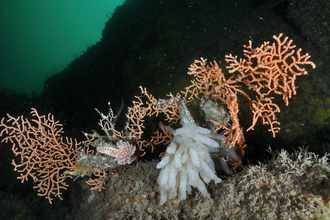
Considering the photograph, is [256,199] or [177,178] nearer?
[256,199]

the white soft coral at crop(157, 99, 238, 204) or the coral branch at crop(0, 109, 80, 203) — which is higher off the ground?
the coral branch at crop(0, 109, 80, 203)

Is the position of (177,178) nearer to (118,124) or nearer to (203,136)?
(203,136)

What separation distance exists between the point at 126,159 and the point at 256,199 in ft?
10.1

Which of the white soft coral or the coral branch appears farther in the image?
the coral branch

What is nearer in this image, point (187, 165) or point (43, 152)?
point (187, 165)

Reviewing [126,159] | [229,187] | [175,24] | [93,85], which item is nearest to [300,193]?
[229,187]

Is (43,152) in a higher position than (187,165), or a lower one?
higher

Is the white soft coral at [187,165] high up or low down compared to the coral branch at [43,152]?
down

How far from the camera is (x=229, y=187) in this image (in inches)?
102

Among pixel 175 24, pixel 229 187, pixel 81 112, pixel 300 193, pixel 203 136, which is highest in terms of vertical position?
pixel 81 112

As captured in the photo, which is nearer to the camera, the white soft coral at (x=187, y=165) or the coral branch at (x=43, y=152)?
the white soft coral at (x=187, y=165)

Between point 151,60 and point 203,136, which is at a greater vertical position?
point 151,60

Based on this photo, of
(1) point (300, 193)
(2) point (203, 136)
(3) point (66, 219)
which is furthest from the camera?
(3) point (66, 219)

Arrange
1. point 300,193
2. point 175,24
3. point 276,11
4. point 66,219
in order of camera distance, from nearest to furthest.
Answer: point 300,193 → point 276,11 → point 66,219 → point 175,24
